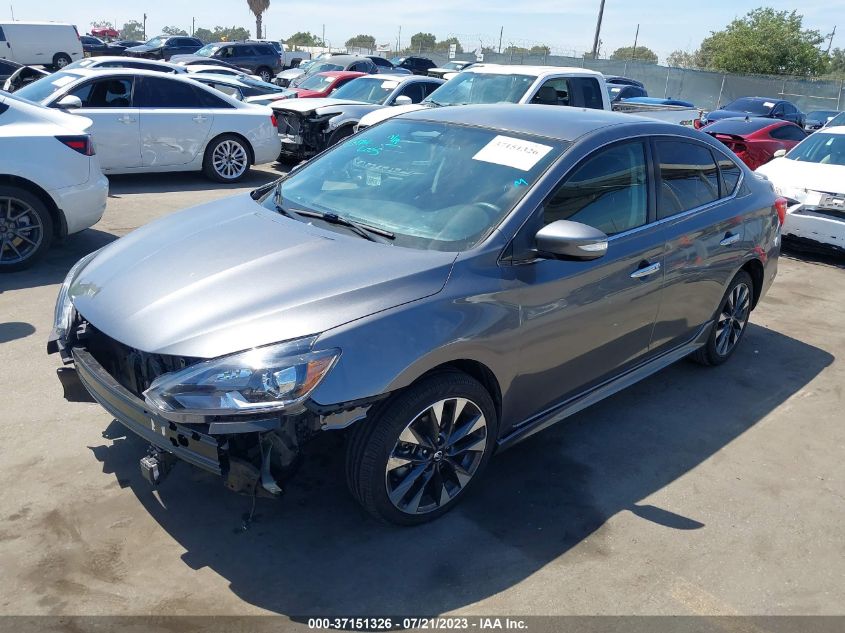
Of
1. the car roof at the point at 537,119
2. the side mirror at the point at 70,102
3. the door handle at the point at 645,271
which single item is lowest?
the door handle at the point at 645,271

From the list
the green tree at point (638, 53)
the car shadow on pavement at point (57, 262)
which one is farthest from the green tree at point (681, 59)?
the car shadow on pavement at point (57, 262)

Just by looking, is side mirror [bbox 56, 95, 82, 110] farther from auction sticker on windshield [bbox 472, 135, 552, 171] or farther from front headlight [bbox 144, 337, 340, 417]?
front headlight [bbox 144, 337, 340, 417]

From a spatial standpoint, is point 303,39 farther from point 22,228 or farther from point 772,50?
point 22,228

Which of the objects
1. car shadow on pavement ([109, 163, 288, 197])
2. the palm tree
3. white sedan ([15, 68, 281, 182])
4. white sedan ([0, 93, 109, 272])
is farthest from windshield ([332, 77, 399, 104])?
the palm tree

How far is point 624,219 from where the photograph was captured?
162 inches

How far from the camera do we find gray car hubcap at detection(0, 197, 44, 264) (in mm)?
6312

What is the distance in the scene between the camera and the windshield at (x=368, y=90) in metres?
13.5

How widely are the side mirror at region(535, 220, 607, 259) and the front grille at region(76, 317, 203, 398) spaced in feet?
5.22

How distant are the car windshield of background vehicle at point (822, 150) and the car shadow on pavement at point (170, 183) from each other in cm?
732

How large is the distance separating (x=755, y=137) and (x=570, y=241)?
1126 centimetres

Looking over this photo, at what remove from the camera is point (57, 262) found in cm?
684

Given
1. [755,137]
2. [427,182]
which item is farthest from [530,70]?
[427,182]

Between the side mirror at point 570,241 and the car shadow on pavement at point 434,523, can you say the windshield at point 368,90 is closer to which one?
the car shadow on pavement at point 434,523

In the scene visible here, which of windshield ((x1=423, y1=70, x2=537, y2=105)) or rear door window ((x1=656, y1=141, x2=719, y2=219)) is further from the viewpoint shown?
windshield ((x1=423, y1=70, x2=537, y2=105))
